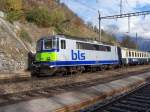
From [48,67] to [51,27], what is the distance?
2121 centimetres

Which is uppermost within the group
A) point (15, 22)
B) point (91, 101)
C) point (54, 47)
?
point (15, 22)

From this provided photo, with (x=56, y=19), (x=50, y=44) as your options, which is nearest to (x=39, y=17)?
(x=56, y=19)

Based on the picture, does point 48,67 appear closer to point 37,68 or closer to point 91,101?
Result: point 37,68

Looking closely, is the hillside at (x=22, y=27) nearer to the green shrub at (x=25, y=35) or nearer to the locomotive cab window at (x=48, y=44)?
the green shrub at (x=25, y=35)

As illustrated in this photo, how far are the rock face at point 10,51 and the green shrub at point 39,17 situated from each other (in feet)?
28.8

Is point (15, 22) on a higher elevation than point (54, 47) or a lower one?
higher

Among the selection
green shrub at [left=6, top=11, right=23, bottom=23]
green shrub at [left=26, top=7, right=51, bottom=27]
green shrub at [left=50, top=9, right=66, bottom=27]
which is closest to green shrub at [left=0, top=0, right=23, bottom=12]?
green shrub at [left=6, top=11, right=23, bottom=23]

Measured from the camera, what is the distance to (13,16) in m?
39.1

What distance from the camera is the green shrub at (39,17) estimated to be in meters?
44.8

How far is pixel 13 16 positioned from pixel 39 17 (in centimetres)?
679

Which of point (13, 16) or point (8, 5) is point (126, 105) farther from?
point (8, 5)

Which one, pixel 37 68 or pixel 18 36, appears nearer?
pixel 37 68

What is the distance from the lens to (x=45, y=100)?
46.7ft

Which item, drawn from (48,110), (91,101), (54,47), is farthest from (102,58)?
(48,110)
